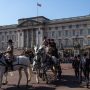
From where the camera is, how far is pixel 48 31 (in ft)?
318

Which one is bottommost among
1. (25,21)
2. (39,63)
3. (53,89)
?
(53,89)

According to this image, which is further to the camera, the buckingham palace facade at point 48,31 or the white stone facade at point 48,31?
the white stone facade at point 48,31

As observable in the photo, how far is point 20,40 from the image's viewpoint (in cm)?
10450

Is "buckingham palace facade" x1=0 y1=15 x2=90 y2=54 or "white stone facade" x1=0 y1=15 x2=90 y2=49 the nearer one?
"buckingham palace facade" x1=0 y1=15 x2=90 y2=54

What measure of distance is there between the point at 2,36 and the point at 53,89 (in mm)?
98850

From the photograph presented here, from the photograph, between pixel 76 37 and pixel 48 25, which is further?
pixel 48 25

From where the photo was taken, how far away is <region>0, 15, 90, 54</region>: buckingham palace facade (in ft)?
283

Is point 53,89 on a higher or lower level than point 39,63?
lower

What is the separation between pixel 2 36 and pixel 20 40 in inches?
395

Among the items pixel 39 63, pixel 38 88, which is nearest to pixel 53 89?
pixel 38 88

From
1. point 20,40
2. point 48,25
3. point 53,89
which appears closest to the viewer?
point 53,89

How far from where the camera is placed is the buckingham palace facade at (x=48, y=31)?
283 feet

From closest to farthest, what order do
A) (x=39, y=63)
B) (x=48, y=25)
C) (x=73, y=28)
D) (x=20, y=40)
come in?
(x=39, y=63) → (x=73, y=28) → (x=48, y=25) → (x=20, y=40)

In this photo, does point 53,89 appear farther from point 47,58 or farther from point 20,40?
point 20,40
